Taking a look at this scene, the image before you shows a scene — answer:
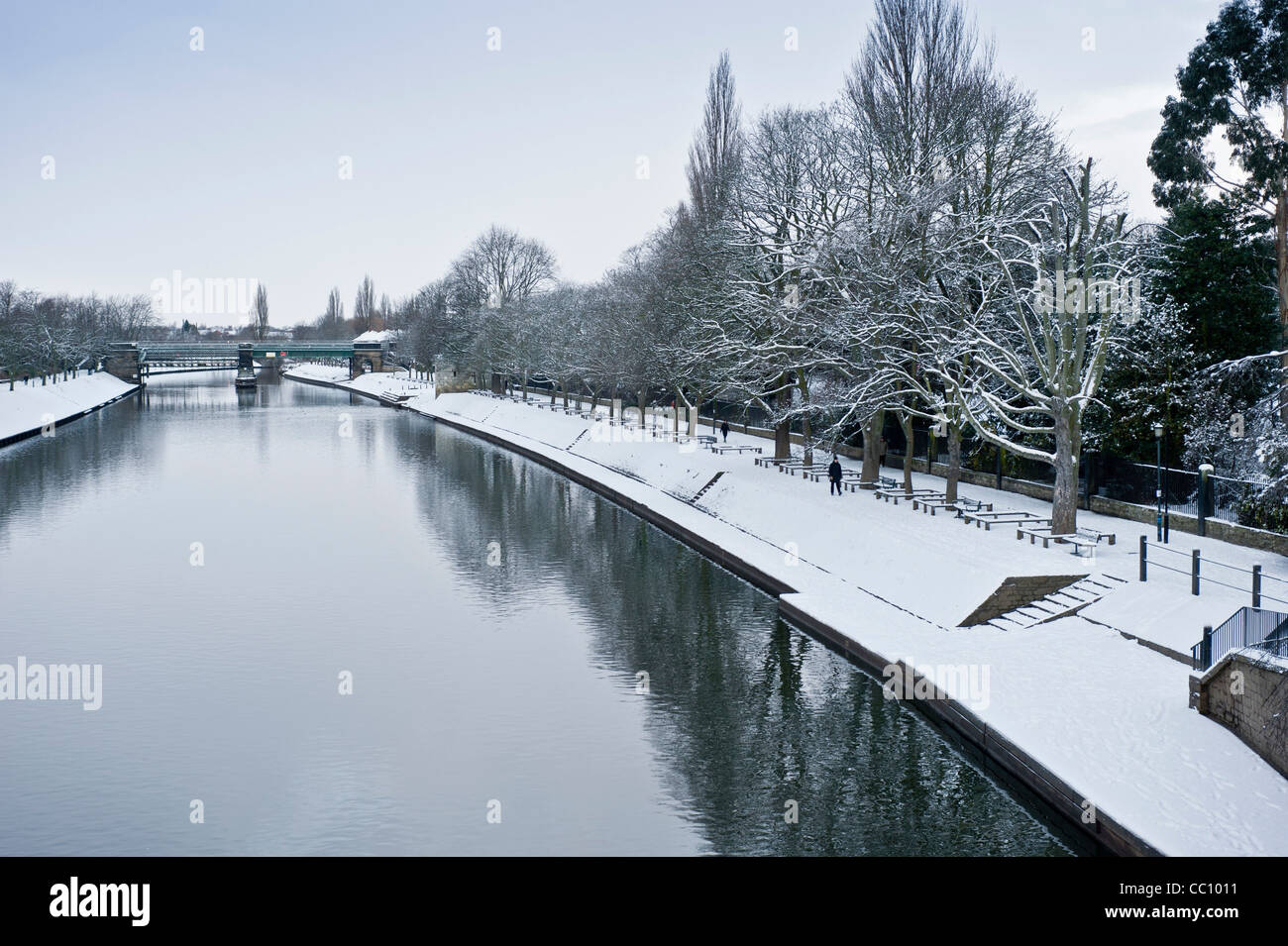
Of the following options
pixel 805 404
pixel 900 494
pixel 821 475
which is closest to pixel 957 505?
pixel 900 494

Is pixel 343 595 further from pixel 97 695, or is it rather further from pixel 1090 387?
pixel 1090 387

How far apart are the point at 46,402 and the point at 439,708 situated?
8219 centimetres

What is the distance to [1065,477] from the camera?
27.0 meters

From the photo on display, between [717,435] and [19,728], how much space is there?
4271cm

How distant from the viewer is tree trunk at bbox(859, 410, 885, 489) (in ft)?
121

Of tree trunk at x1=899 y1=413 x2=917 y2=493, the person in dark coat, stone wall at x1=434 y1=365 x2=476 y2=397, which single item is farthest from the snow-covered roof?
tree trunk at x1=899 y1=413 x2=917 y2=493

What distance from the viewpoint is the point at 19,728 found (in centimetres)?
1952

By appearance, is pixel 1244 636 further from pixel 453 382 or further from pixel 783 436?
pixel 453 382

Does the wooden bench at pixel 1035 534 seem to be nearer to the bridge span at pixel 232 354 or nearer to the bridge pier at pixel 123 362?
the bridge span at pixel 232 354

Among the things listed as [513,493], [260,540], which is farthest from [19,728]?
[513,493]

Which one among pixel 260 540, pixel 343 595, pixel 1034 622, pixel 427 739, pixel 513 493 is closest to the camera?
pixel 427 739

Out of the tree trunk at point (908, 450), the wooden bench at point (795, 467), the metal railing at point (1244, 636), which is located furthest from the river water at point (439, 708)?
the tree trunk at point (908, 450)
